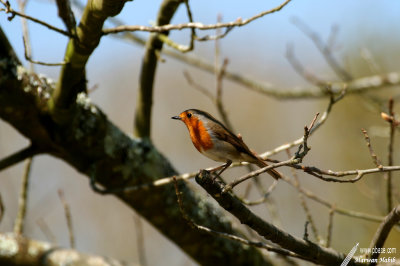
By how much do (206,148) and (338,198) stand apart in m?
7.03

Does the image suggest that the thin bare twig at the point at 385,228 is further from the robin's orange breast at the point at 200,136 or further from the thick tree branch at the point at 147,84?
the thick tree branch at the point at 147,84

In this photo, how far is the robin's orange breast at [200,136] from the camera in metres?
2.86

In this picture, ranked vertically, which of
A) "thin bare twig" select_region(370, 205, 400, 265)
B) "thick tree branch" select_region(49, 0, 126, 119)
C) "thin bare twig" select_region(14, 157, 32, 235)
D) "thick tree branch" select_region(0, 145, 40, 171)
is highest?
"thick tree branch" select_region(49, 0, 126, 119)

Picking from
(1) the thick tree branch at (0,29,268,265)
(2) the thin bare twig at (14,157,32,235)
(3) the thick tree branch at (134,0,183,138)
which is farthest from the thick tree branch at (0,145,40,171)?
(3) the thick tree branch at (134,0,183,138)

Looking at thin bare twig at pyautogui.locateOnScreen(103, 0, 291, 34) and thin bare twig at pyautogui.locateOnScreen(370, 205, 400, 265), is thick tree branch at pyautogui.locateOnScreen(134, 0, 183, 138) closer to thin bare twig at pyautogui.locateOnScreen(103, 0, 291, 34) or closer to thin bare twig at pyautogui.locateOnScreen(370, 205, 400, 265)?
thin bare twig at pyautogui.locateOnScreen(103, 0, 291, 34)

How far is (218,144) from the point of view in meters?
2.82

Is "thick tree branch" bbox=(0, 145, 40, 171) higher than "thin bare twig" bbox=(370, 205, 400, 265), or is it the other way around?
"thin bare twig" bbox=(370, 205, 400, 265)

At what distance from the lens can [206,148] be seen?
285 cm

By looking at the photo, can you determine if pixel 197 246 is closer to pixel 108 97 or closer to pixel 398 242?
pixel 398 242

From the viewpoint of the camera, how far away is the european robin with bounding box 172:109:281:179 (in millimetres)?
2797

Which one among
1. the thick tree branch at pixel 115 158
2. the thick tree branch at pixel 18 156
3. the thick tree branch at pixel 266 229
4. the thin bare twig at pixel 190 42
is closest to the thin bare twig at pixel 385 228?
the thick tree branch at pixel 266 229

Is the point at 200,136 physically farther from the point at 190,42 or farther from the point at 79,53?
the point at 79,53

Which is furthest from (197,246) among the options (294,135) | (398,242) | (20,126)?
(294,135)

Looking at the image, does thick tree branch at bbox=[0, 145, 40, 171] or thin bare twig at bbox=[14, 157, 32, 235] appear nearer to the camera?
thick tree branch at bbox=[0, 145, 40, 171]
